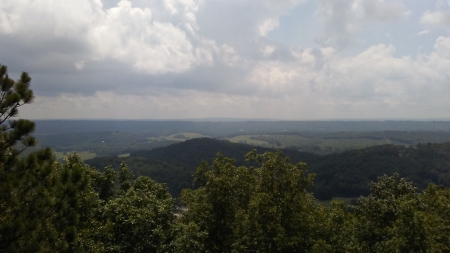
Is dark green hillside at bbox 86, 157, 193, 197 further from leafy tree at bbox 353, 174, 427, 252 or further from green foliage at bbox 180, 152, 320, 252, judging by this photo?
leafy tree at bbox 353, 174, 427, 252

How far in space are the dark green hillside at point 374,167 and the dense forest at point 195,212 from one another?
3939 inches

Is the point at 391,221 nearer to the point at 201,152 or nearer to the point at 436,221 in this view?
the point at 436,221

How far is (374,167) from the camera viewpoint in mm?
124312

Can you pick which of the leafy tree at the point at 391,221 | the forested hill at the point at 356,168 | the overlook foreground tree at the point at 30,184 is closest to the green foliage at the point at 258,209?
the leafy tree at the point at 391,221

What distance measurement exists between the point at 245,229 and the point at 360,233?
6696 mm

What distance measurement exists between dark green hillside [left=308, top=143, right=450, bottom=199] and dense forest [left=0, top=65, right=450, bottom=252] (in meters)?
100

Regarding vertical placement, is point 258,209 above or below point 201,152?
above

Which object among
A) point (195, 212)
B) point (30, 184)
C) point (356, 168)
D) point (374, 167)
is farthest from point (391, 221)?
point (374, 167)

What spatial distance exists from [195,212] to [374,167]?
415ft

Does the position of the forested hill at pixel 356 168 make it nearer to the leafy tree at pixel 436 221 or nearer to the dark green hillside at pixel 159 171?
the dark green hillside at pixel 159 171

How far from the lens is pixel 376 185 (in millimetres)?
20375

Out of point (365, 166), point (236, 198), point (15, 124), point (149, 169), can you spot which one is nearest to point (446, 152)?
point (365, 166)

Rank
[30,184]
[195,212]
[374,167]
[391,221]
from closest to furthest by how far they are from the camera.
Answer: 1. [30,184]
2. [391,221]
3. [195,212]
4. [374,167]

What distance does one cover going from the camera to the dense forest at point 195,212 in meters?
9.81
